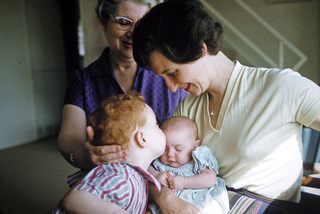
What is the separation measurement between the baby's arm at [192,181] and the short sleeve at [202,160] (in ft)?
0.12

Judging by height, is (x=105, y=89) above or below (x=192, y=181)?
above

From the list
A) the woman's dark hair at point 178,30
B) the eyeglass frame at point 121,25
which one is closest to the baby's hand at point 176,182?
the woman's dark hair at point 178,30

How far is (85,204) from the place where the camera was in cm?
101

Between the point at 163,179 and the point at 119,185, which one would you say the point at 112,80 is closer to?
the point at 163,179

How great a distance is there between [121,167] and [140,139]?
0.48ft

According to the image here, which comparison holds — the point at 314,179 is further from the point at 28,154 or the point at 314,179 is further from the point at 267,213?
the point at 28,154

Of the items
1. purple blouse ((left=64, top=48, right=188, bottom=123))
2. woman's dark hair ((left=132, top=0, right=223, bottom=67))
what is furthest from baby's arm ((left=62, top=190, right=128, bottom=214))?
purple blouse ((left=64, top=48, right=188, bottom=123))

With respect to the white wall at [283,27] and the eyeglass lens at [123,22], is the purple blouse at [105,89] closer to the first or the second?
the eyeglass lens at [123,22]

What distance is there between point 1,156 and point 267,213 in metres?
4.13

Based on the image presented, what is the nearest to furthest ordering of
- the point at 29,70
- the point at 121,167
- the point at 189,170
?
the point at 121,167 → the point at 189,170 → the point at 29,70

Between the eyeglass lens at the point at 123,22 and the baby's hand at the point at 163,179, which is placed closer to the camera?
the baby's hand at the point at 163,179

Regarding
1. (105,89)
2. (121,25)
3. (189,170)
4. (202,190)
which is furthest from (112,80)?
(202,190)

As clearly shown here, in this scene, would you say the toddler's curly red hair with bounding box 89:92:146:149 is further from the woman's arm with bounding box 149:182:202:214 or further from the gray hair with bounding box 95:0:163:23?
the gray hair with bounding box 95:0:163:23

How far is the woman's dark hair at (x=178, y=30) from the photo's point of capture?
A: 1.22 meters
